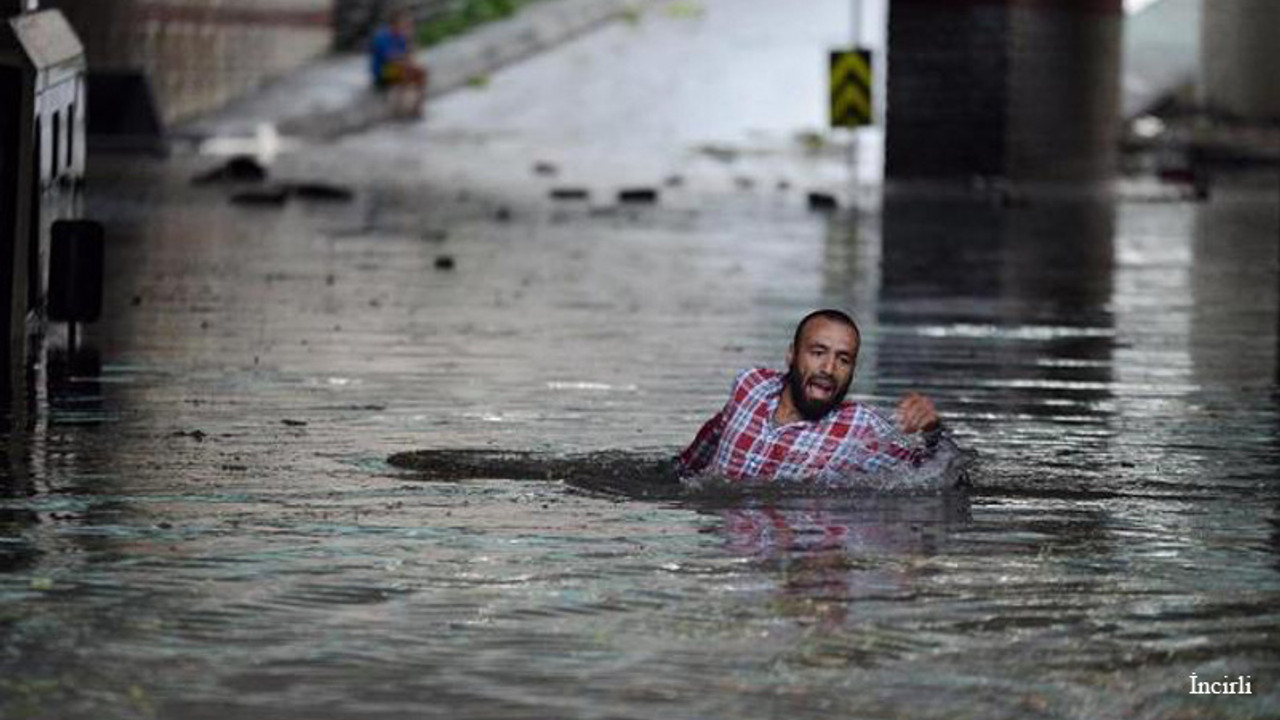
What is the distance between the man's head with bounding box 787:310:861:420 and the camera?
11.5 m

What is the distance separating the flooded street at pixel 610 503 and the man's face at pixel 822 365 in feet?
1.05

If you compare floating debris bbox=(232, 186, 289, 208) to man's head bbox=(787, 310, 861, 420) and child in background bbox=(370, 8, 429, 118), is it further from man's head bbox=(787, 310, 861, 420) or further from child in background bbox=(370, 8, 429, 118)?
man's head bbox=(787, 310, 861, 420)

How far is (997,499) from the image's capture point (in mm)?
11977

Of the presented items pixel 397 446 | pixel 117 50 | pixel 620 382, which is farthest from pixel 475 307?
pixel 117 50

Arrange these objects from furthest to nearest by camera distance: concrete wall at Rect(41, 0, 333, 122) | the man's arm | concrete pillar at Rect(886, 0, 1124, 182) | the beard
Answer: concrete wall at Rect(41, 0, 333, 122) → concrete pillar at Rect(886, 0, 1124, 182) → the man's arm → the beard

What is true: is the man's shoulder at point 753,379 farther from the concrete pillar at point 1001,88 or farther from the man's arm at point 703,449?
the concrete pillar at point 1001,88

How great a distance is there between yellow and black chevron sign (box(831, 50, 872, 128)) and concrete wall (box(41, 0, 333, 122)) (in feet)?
36.0

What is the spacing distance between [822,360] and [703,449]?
73 cm

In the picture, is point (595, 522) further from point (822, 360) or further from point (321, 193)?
point (321, 193)

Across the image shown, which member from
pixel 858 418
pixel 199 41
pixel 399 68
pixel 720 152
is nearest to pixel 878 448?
pixel 858 418

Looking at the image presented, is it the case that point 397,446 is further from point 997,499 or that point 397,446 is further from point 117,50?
point 117,50

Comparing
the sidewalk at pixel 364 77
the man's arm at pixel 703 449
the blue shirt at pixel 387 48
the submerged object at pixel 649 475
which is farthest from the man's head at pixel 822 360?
the blue shirt at pixel 387 48

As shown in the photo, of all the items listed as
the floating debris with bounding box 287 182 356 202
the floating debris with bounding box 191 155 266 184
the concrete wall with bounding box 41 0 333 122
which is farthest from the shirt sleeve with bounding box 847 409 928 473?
the concrete wall with bounding box 41 0 333 122

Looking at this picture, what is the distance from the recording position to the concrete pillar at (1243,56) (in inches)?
2253
